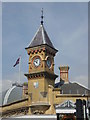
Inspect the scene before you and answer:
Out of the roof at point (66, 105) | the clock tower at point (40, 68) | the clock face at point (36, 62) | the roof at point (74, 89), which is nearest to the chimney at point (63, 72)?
the roof at point (74, 89)

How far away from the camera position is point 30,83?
141 feet

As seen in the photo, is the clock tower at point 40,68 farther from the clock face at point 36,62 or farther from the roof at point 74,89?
the roof at point 74,89

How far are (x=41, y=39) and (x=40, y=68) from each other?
5.40m

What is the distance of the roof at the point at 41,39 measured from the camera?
42.9 m

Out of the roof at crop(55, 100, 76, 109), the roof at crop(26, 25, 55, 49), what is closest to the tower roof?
the roof at crop(26, 25, 55, 49)

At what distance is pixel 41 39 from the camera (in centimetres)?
4341

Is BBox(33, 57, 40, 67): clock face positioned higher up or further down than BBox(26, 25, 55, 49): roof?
further down

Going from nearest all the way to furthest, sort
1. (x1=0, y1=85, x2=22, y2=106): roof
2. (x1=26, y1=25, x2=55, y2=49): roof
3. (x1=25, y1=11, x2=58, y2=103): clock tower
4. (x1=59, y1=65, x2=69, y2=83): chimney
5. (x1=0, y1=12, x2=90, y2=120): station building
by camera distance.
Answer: (x1=0, y1=12, x2=90, y2=120): station building
(x1=25, y1=11, x2=58, y2=103): clock tower
(x1=26, y1=25, x2=55, y2=49): roof
(x1=59, y1=65, x2=69, y2=83): chimney
(x1=0, y1=85, x2=22, y2=106): roof

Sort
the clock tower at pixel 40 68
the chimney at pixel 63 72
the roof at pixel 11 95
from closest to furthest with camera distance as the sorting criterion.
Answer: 1. the clock tower at pixel 40 68
2. the chimney at pixel 63 72
3. the roof at pixel 11 95

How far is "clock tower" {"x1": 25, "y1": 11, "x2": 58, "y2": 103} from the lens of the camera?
41125 millimetres

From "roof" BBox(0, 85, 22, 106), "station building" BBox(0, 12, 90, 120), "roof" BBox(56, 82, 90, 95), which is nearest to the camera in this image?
"station building" BBox(0, 12, 90, 120)

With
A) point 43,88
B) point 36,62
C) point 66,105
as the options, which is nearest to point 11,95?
point 36,62

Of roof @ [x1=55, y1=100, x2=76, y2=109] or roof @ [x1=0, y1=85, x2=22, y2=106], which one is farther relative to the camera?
roof @ [x1=0, y1=85, x2=22, y2=106]

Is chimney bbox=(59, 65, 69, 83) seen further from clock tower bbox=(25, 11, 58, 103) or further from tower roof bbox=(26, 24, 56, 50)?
tower roof bbox=(26, 24, 56, 50)
